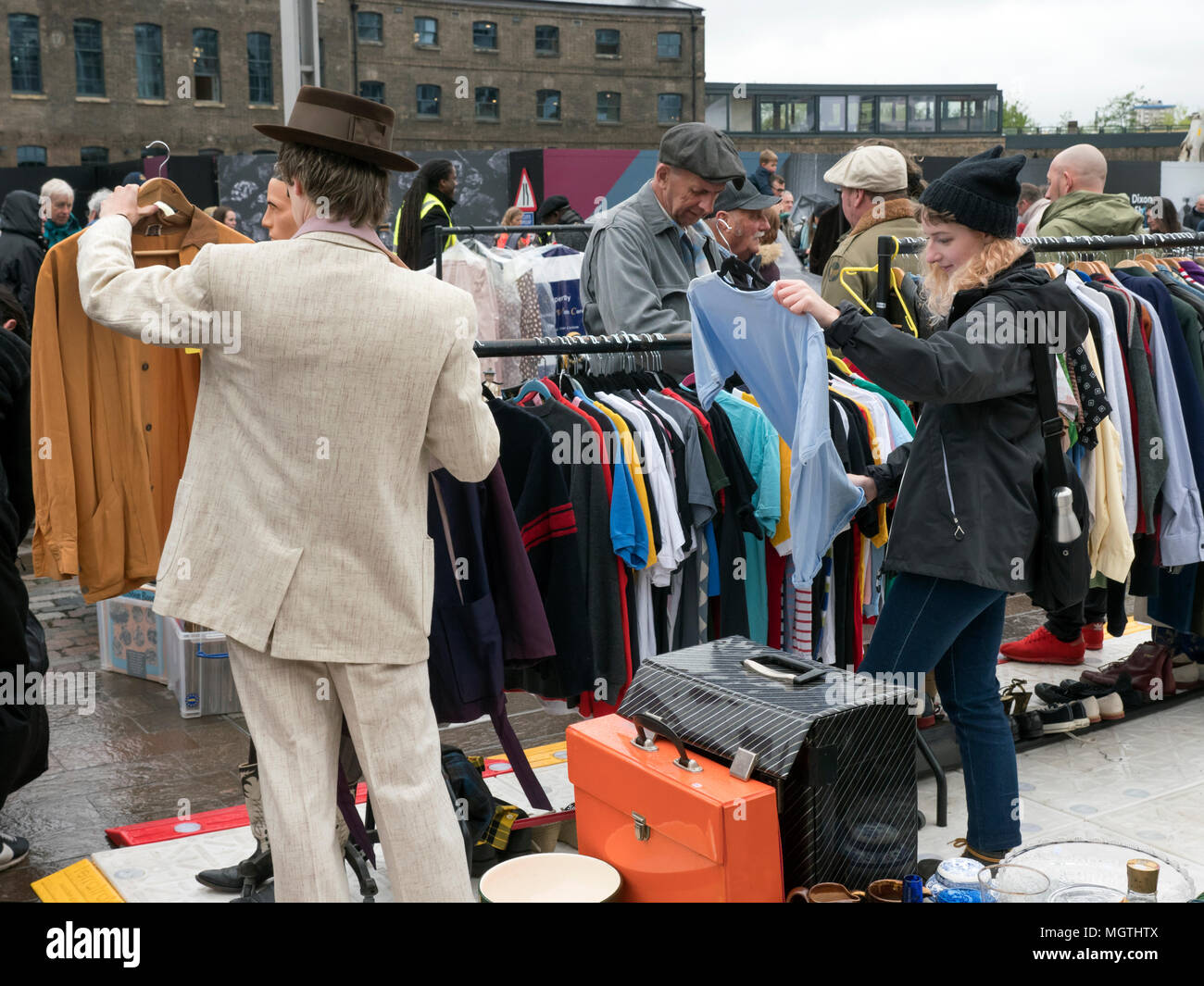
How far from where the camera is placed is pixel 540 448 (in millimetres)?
3781

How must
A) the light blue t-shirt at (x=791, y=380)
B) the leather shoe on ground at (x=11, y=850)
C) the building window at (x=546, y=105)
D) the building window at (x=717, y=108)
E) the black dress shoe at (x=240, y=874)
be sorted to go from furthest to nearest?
the building window at (x=717, y=108), the building window at (x=546, y=105), the leather shoe on ground at (x=11, y=850), the black dress shoe at (x=240, y=874), the light blue t-shirt at (x=791, y=380)

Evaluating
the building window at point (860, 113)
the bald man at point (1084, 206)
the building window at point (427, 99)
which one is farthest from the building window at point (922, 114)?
the bald man at point (1084, 206)

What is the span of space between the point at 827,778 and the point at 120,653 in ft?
13.9

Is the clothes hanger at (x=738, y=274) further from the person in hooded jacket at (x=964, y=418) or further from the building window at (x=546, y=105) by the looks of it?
the building window at (x=546, y=105)

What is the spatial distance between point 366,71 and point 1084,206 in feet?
142

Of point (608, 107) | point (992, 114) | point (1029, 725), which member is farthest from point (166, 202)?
point (992, 114)

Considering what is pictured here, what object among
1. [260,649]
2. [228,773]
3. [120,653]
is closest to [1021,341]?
[260,649]

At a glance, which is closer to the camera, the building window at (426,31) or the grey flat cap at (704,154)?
the grey flat cap at (704,154)

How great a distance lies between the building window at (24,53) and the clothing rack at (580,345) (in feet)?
129

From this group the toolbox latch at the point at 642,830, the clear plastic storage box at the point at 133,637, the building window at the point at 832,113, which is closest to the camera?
the toolbox latch at the point at 642,830

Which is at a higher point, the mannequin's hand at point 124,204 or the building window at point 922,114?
the building window at point 922,114

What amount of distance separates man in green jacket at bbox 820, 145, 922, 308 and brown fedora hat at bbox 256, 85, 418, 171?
3.02 metres

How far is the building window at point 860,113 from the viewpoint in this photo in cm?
5172

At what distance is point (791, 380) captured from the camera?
383 cm
